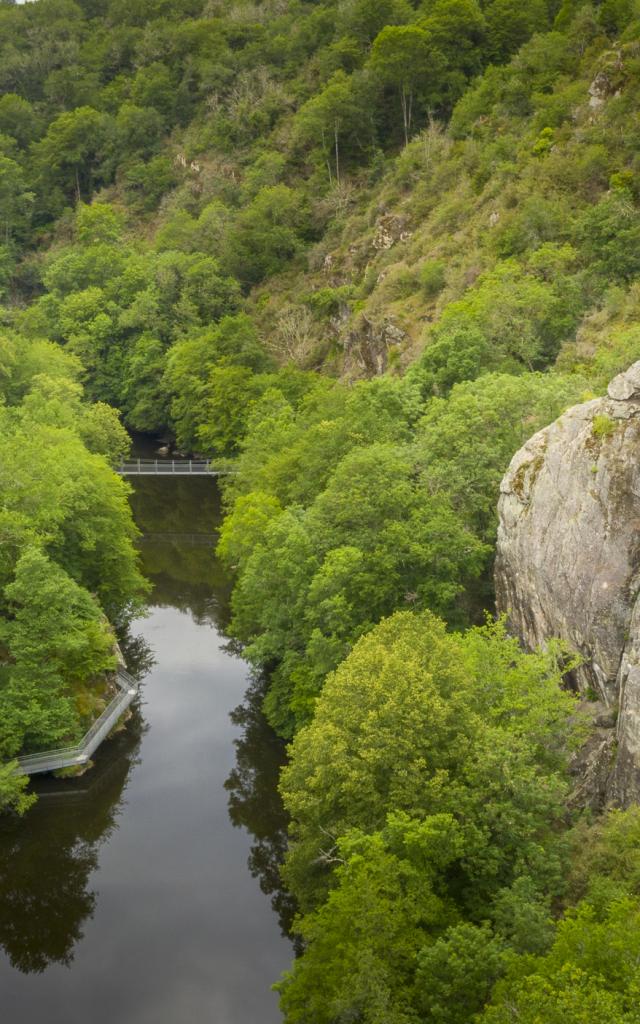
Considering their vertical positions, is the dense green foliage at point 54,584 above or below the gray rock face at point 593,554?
below

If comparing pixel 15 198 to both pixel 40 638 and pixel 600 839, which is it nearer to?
pixel 40 638

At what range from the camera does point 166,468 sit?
77125 mm

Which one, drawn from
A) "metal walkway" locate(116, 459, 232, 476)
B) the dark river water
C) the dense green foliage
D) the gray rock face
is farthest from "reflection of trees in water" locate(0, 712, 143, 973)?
"metal walkway" locate(116, 459, 232, 476)

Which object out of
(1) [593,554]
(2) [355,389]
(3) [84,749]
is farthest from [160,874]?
(2) [355,389]

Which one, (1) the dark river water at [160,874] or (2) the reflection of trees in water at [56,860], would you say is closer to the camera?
(1) the dark river water at [160,874]

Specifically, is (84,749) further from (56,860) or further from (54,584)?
(54,584)

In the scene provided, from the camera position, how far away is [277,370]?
79375 mm

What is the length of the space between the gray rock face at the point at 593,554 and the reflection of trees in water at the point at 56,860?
18.3 metres

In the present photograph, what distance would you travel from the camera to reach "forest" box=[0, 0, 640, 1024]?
2398cm

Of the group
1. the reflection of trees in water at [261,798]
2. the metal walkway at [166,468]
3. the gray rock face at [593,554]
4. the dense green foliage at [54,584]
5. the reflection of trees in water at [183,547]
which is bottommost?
the reflection of trees in water at [183,547]

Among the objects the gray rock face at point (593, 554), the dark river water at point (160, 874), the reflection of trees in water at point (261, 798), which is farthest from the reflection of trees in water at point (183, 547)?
the gray rock face at point (593, 554)

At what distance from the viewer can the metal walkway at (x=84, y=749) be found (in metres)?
37.4

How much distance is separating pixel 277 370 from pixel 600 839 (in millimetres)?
59987

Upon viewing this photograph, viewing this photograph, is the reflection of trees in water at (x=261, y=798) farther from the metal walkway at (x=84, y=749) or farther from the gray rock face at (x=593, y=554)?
the gray rock face at (x=593, y=554)
